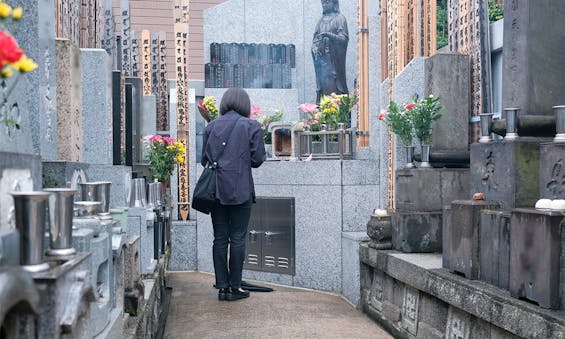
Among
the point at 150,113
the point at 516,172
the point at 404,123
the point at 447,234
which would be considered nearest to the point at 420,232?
the point at 447,234

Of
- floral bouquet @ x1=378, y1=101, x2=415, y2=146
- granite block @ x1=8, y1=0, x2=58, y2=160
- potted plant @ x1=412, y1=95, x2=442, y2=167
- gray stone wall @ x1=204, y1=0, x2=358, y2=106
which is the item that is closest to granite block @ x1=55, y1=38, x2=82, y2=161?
granite block @ x1=8, y1=0, x2=58, y2=160

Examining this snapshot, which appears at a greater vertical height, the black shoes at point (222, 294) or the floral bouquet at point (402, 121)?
the floral bouquet at point (402, 121)

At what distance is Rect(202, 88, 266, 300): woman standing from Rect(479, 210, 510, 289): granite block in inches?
82.4

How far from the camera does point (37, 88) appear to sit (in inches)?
112

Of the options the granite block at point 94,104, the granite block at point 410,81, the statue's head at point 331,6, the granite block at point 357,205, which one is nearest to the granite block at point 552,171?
the granite block at point 410,81

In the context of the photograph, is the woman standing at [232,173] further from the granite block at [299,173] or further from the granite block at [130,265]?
the granite block at [130,265]

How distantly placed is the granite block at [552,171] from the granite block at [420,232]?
1452 mm

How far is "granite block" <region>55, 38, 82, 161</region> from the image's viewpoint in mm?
4012

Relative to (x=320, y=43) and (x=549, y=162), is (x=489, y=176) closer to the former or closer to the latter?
(x=549, y=162)

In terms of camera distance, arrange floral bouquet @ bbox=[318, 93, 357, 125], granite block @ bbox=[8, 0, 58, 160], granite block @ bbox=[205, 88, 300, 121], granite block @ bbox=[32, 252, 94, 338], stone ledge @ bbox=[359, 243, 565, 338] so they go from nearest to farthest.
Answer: granite block @ bbox=[32, 252, 94, 338] → granite block @ bbox=[8, 0, 58, 160] → stone ledge @ bbox=[359, 243, 565, 338] → floral bouquet @ bbox=[318, 93, 357, 125] → granite block @ bbox=[205, 88, 300, 121]

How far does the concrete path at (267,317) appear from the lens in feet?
14.7

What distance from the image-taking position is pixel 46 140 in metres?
3.61

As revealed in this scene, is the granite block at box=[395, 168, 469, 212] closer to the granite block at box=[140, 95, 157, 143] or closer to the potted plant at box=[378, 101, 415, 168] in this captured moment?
the potted plant at box=[378, 101, 415, 168]

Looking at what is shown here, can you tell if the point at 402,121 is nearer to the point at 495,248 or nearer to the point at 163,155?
the point at 495,248
